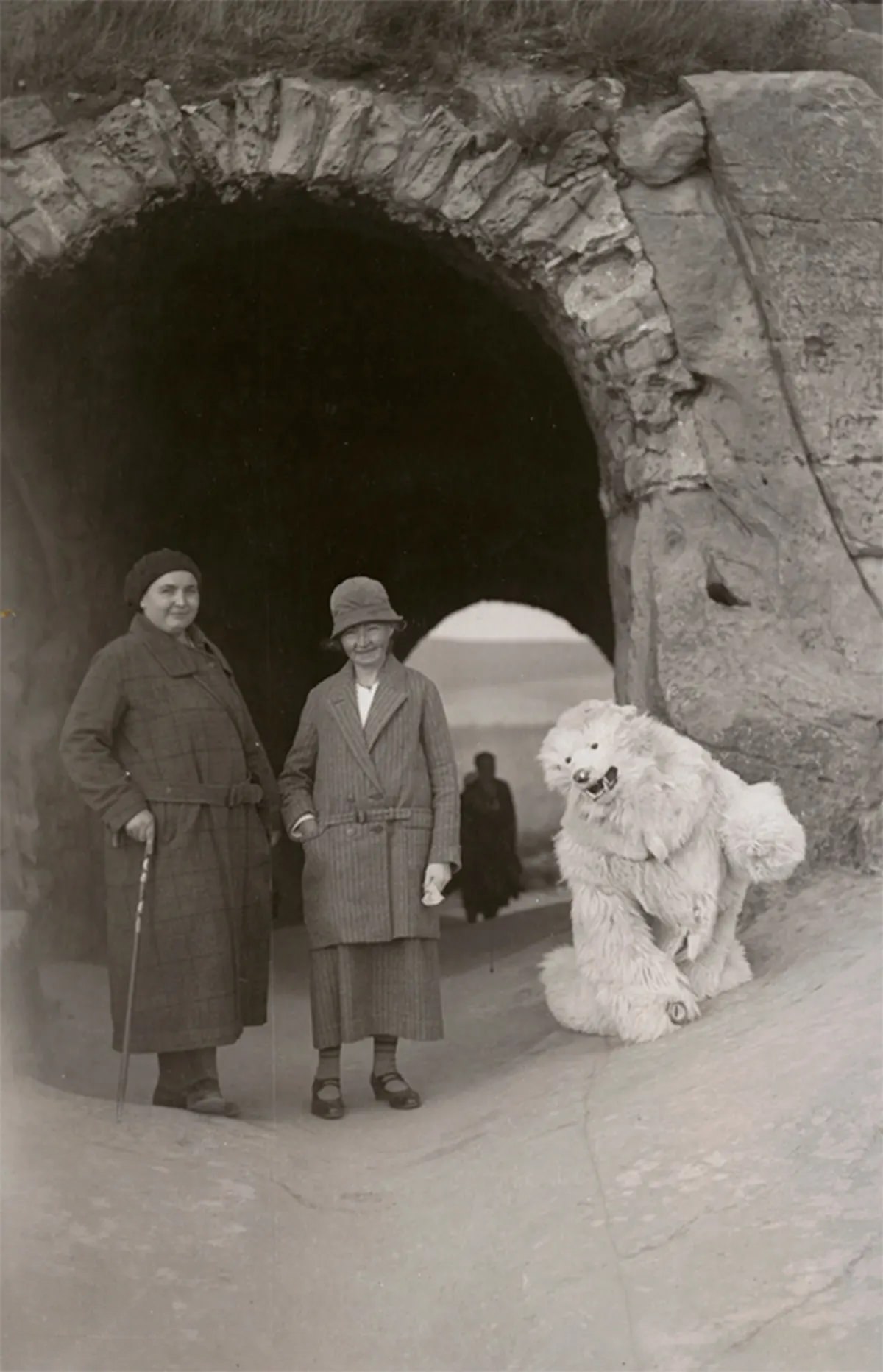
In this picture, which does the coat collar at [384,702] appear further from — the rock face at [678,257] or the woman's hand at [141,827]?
the rock face at [678,257]

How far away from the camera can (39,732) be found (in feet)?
20.4

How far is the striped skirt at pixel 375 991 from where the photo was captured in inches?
172

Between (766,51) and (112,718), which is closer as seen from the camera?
(112,718)

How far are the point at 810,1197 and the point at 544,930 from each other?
510 cm

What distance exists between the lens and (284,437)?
916 centimetres

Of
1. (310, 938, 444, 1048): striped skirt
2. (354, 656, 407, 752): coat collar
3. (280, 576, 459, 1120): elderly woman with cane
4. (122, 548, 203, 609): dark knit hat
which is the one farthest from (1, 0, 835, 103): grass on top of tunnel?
(310, 938, 444, 1048): striped skirt

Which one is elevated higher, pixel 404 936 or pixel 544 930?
pixel 404 936

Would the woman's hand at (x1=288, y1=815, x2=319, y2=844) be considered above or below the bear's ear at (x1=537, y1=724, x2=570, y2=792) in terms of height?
below

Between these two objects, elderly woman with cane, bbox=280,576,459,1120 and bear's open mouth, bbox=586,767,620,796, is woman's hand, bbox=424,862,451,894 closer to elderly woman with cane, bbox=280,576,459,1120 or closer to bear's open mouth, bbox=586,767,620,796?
elderly woman with cane, bbox=280,576,459,1120

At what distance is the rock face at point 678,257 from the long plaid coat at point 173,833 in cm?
134

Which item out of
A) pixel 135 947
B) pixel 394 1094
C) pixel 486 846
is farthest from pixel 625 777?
pixel 486 846

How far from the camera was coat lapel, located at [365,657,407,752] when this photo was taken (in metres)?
4.44

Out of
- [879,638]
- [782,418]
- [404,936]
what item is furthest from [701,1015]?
[782,418]

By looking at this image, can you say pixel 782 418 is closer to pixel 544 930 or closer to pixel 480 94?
pixel 480 94
